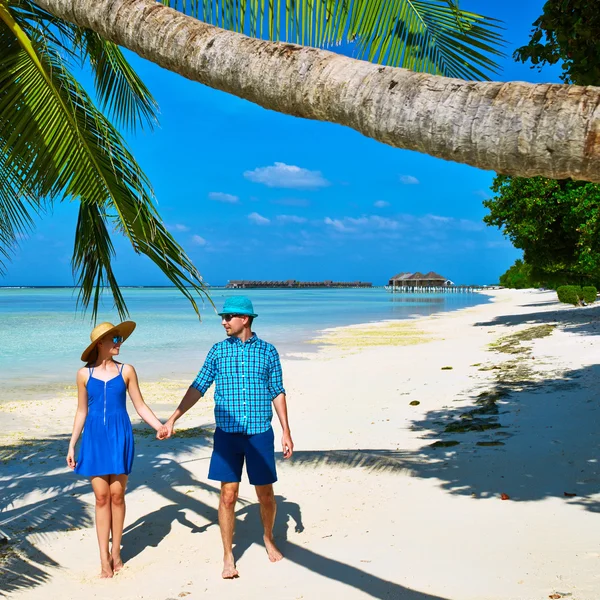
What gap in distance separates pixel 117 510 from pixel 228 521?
2.53ft

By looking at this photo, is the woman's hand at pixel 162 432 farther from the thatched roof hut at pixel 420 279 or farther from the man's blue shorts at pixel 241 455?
the thatched roof hut at pixel 420 279

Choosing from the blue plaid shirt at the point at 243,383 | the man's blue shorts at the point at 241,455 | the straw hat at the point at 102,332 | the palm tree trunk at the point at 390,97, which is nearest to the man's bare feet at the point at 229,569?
the man's blue shorts at the point at 241,455

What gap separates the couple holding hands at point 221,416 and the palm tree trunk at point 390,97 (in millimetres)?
1850

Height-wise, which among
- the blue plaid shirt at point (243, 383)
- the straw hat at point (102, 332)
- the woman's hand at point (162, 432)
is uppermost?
the straw hat at point (102, 332)

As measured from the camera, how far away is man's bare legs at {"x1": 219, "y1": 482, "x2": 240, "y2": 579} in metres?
4.13

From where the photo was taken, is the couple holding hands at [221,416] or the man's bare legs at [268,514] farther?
the man's bare legs at [268,514]

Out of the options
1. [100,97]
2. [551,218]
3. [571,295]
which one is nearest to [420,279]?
[571,295]

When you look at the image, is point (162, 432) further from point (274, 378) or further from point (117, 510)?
point (274, 378)

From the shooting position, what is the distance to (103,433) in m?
4.05

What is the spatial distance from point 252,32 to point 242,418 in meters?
2.45

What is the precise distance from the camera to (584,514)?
15.8 ft

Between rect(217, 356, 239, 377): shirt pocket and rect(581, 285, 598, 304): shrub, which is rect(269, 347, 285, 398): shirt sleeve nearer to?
rect(217, 356, 239, 377): shirt pocket

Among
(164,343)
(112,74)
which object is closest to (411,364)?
(112,74)

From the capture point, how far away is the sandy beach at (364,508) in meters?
4.07
